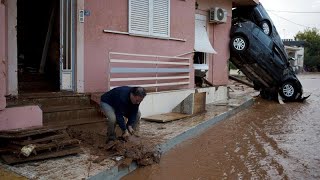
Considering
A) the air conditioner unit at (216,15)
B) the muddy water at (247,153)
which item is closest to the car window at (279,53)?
the air conditioner unit at (216,15)

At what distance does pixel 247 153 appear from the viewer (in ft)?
22.0

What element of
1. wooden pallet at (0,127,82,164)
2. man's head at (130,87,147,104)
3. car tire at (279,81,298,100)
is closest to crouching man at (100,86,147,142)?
man's head at (130,87,147,104)

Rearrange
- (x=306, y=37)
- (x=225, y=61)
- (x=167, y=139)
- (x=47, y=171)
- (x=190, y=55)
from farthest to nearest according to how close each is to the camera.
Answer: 1. (x=306, y=37)
2. (x=225, y=61)
3. (x=190, y=55)
4. (x=167, y=139)
5. (x=47, y=171)

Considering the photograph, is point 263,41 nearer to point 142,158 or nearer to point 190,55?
point 190,55

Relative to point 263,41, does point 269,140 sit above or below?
below

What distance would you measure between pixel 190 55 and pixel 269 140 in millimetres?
4284

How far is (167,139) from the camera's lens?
6.68 meters

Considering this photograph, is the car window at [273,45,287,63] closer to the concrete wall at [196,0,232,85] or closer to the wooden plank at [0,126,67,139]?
the concrete wall at [196,0,232,85]

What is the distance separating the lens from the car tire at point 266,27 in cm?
1505

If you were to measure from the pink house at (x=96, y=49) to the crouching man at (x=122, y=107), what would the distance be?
1.22m

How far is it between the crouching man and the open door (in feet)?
6.27

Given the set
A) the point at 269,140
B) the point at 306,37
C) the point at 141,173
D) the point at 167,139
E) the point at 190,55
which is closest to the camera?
the point at 141,173

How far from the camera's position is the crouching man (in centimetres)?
557

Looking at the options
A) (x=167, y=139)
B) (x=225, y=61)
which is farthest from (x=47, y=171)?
(x=225, y=61)
